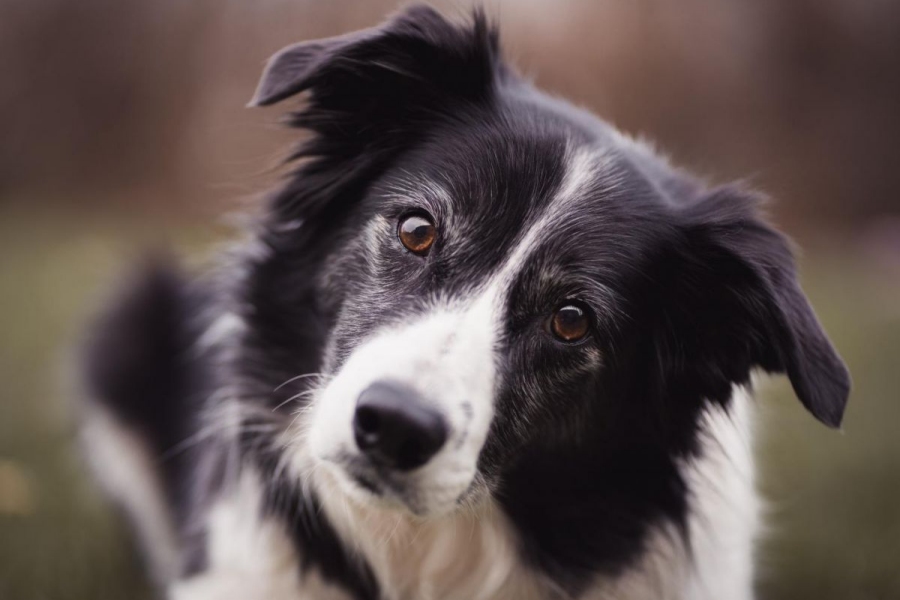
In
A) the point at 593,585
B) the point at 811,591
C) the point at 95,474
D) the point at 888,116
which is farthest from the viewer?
the point at 888,116

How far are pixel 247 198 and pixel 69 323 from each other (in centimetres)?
426

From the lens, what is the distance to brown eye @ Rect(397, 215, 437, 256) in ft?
8.15

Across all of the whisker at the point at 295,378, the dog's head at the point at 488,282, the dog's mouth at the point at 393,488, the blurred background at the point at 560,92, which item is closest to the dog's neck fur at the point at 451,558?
the dog's head at the point at 488,282

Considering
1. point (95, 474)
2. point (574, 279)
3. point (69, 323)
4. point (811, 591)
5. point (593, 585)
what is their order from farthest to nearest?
point (69, 323)
point (95, 474)
point (811, 591)
point (593, 585)
point (574, 279)

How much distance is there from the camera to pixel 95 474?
14.0 feet

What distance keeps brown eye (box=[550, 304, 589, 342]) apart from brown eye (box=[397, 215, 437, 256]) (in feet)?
1.39

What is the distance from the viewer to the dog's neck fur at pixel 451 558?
9.00ft

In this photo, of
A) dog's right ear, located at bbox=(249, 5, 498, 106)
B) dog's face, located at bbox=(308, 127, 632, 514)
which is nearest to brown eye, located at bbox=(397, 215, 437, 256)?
dog's face, located at bbox=(308, 127, 632, 514)

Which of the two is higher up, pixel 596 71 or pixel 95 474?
pixel 596 71


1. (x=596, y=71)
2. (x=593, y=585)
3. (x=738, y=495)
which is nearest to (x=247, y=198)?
(x=593, y=585)

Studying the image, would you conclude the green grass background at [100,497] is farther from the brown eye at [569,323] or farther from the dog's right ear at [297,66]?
the dog's right ear at [297,66]

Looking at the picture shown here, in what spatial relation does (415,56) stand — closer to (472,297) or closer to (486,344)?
(472,297)

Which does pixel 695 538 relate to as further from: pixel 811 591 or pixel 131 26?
pixel 131 26

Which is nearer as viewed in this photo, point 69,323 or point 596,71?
point 69,323
